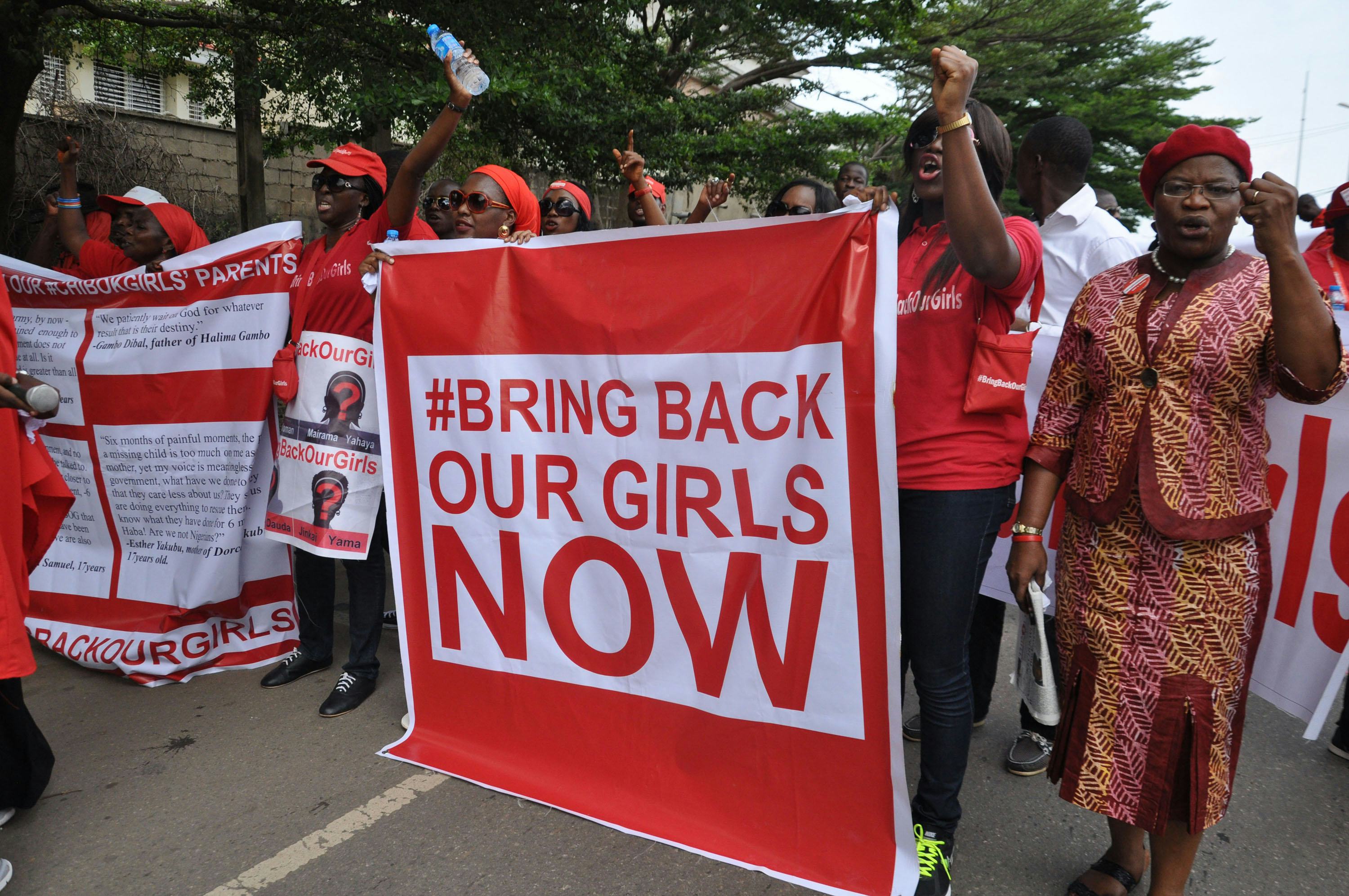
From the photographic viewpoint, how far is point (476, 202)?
3.68 metres

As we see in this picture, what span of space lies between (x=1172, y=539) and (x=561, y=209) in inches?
111

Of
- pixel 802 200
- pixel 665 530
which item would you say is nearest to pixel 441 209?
pixel 802 200

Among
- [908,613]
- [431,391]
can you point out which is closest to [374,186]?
[431,391]

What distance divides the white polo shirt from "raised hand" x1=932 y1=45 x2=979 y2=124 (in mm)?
1247

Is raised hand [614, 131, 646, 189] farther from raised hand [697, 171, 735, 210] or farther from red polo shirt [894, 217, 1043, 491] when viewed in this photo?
red polo shirt [894, 217, 1043, 491]

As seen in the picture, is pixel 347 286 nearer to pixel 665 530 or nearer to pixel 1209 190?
pixel 665 530

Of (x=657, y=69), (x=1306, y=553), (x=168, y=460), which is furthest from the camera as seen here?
(x=657, y=69)

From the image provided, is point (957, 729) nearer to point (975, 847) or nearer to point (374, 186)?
point (975, 847)

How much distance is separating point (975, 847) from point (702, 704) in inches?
33.4

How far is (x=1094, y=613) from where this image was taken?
2242 mm

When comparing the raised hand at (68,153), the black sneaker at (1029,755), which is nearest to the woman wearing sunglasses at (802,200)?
the black sneaker at (1029,755)

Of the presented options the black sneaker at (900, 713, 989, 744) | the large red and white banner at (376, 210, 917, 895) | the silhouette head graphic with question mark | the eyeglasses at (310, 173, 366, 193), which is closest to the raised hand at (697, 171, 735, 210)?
the large red and white banner at (376, 210, 917, 895)

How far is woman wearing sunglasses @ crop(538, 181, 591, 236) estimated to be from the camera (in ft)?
13.5

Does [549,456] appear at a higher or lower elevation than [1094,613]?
higher
